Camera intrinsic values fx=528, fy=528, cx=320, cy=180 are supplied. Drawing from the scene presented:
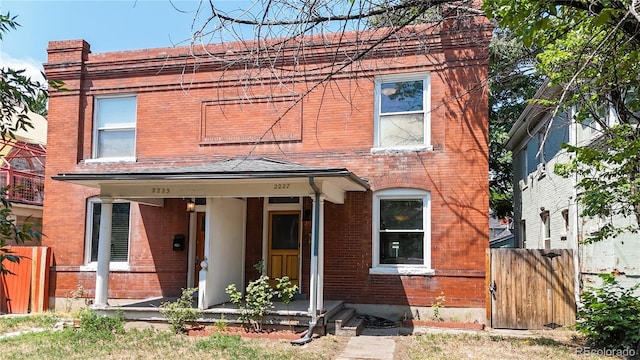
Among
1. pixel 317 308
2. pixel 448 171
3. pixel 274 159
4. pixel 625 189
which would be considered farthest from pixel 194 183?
pixel 625 189

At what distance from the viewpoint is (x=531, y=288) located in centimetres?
1118

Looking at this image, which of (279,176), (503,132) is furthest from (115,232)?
(503,132)

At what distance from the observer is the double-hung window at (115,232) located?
532 inches

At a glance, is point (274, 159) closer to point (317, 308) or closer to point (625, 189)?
point (317, 308)

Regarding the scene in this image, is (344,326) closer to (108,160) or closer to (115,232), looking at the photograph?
(115,232)

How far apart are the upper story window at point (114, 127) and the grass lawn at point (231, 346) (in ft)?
16.7

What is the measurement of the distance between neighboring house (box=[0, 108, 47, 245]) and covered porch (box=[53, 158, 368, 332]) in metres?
6.40

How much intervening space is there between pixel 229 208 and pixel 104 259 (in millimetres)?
2856

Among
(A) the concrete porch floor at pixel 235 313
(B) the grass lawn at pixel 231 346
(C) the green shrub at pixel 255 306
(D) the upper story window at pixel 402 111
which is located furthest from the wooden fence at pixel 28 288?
(D) the upper story window at pixel 402 111

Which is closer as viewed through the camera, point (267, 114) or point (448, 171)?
point (448, 171)

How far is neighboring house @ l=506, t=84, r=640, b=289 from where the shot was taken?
393 inches

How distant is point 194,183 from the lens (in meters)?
11.0

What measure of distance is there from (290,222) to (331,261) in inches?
57.2

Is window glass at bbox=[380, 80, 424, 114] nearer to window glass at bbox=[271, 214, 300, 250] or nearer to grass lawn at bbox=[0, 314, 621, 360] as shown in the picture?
window glass at bbox=[271, 214, 300, 250]
